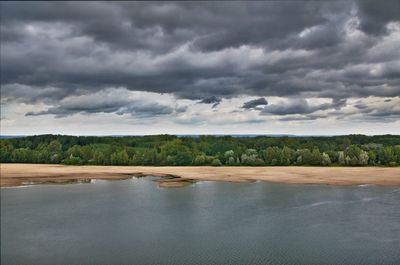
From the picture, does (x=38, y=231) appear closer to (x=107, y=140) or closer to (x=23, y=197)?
(x=23, y=197)

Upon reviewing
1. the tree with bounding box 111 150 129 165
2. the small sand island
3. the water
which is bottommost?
the water

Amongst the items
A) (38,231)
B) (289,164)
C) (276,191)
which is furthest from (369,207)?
(289,164)

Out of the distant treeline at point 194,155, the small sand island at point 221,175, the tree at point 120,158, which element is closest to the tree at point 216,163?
the distant treeline at point 194,155

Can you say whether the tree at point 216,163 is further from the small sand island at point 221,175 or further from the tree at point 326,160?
the tree at point 326,160

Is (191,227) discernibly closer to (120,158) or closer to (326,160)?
(120,158)

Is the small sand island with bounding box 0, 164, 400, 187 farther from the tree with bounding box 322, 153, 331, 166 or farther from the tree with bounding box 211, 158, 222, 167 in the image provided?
the tree with bounding box 211, 158, 222, 167

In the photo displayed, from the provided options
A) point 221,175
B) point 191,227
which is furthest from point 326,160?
point 191,227

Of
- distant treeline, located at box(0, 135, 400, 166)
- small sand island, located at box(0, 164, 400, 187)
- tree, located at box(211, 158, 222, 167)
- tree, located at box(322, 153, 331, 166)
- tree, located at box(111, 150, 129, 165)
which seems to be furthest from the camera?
tree, located at box(322, 153, 331, 166)

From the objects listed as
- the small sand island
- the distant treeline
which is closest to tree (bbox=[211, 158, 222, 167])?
the distant treeline

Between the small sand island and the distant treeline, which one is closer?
the small sand island
